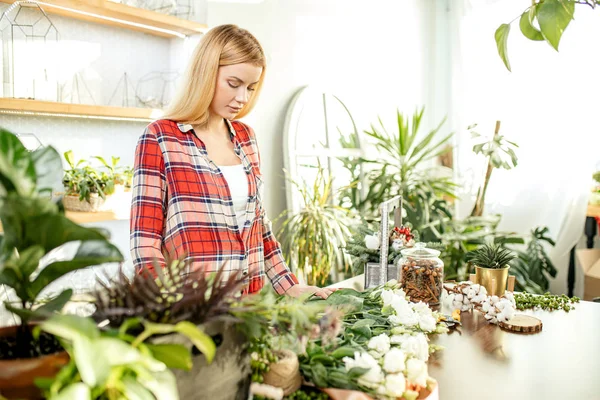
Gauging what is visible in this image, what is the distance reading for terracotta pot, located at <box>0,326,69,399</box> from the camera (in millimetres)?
741

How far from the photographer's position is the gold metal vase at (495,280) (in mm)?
1882

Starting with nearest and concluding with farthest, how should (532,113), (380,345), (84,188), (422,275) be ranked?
(380,345) < (422,275) < (84,188) < (532,113)

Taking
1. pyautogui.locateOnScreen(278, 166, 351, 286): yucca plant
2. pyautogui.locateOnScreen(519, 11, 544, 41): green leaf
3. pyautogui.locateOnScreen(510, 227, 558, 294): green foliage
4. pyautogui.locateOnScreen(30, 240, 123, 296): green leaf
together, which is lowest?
pyautogui.locateOnScreen(510, 227, 558, 294): green foliage

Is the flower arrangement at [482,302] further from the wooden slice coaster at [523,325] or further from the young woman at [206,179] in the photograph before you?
the young woman at [206,179]

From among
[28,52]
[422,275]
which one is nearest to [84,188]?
[28,52]

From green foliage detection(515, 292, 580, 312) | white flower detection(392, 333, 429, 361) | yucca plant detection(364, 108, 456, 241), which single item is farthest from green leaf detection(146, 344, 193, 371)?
yucca plant detection(364, 108, 456, 241)

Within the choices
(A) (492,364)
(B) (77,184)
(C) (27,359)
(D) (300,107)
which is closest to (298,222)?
(D) (300,107)

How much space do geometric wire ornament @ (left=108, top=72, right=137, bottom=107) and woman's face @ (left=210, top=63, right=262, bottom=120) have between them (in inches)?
59.7

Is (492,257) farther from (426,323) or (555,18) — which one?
(555,18)

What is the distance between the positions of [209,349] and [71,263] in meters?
0.24

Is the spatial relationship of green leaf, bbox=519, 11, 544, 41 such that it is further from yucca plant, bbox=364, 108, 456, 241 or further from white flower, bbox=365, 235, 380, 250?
yucca plant, bbox=364, 108, 456, 241

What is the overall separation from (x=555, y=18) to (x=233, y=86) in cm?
92

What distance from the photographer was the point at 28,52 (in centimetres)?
276

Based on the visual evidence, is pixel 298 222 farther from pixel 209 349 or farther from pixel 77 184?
pixel 209 349
